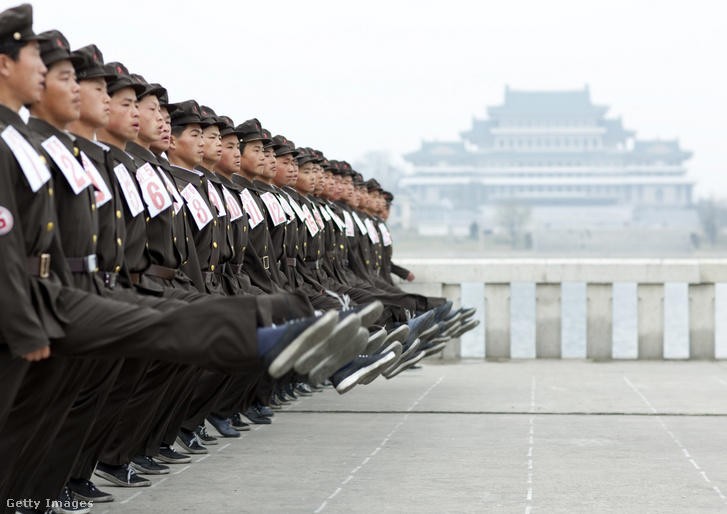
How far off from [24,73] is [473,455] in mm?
3714

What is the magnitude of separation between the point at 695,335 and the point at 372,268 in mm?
4280

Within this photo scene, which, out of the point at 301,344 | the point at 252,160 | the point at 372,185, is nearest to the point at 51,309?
the point at 301,344

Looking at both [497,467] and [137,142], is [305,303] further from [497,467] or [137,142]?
[497,467]

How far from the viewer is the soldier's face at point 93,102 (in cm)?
541

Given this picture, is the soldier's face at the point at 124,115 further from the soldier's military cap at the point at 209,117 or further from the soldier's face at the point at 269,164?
the soldier's face at the point at 269,164

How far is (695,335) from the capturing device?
1422 centimetres

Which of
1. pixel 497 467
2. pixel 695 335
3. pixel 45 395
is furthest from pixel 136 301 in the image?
pixel 695 335

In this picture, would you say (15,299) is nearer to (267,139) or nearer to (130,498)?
(130,498)

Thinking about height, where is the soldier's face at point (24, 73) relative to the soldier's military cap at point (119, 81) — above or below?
below

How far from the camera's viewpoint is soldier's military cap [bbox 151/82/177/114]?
21.7 ft

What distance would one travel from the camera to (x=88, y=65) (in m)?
5.36

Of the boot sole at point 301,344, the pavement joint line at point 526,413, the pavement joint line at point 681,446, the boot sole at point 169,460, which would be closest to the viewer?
the boot sole at point 301,344

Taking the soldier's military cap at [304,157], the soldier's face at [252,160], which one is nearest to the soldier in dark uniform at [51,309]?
the soldier's face at [252,160]

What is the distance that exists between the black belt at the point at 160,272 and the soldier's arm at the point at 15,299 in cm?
182
